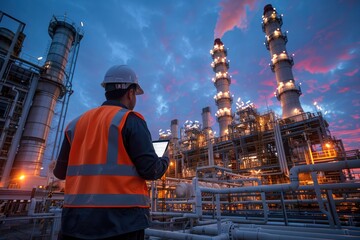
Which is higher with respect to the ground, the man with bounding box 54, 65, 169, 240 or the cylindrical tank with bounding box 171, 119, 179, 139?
the cylindrical tank with bounding box 171, 119, 179, 139

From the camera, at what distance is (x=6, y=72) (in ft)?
45.3

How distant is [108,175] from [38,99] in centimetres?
1777

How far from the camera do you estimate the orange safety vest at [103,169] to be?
122 cm

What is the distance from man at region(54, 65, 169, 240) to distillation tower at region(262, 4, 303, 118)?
22.9 meters

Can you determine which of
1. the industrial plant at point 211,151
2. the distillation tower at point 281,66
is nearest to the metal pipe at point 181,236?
the industrial plant at point 211,151

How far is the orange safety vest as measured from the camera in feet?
4.01

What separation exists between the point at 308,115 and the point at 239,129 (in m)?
7.88

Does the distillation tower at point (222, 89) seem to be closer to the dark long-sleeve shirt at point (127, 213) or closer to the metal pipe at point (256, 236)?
the metal pipe at point (256, 236)

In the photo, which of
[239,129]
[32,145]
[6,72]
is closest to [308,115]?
[239,129]

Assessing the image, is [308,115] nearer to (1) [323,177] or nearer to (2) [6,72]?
(1) [323,177]

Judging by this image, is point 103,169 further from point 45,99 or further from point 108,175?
point 45,99

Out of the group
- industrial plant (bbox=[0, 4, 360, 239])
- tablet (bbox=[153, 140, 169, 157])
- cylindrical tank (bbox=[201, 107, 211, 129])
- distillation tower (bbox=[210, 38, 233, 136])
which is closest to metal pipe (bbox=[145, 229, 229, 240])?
industrial plant (bbox=[0, 4, 360, 239])

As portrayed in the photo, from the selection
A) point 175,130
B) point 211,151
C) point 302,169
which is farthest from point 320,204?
point 175,130

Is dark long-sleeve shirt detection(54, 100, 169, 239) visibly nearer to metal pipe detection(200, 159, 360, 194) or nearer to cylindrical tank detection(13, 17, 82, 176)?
metal pipe detection(200, 159, 360, 194)
